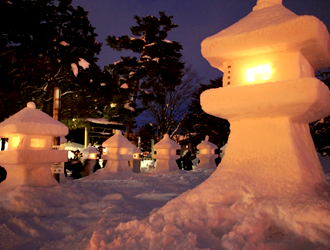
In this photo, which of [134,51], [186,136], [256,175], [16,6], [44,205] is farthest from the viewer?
[186,136]

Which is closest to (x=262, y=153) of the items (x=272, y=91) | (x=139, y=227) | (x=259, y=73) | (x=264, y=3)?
(x=272, y=91)

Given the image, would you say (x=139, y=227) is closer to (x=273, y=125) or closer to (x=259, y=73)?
(x=273, y=125)

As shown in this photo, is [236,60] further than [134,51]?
No

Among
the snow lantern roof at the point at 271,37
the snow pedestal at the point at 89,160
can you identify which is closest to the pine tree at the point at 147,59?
the snow pedestal at the point at 89,160

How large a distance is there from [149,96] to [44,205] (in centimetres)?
1289

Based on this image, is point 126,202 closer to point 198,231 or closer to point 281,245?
point 198,231

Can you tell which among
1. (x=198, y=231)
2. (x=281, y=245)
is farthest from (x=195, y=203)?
(x=281, y=245)

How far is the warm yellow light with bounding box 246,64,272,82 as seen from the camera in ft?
13.0

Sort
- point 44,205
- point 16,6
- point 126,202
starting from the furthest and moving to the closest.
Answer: point 16,6
point 126,202
point 44,205

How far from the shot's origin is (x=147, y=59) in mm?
16516

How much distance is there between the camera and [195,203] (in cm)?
363

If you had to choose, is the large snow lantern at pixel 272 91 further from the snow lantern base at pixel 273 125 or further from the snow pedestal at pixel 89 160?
the snow pedestal at pixel 89 160

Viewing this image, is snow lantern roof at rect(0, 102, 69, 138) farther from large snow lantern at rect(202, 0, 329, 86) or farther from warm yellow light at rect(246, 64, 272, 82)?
warm yellow light at rect(246, 64, 272, 82)

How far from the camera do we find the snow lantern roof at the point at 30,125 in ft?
19.5
